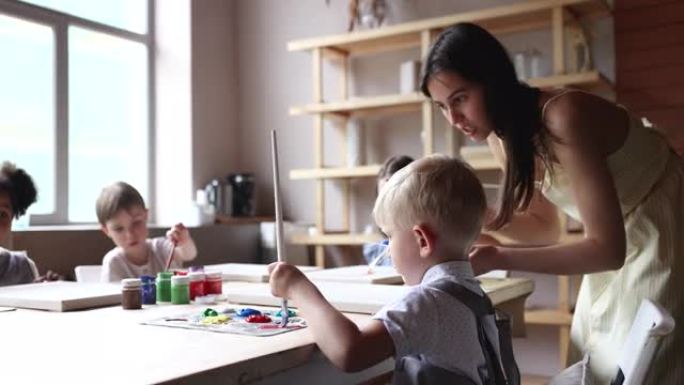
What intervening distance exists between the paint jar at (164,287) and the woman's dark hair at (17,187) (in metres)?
0.76

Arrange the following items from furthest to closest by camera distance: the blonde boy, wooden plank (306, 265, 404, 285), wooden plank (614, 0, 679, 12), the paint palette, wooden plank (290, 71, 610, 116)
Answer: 1. wooden plank (614, 0, 679, 12)
2. wooden plank (290, 71, 610, 116)
3. wooden plank (306, 265, 404, 285)
4. the paint palette
5. the blonde boy

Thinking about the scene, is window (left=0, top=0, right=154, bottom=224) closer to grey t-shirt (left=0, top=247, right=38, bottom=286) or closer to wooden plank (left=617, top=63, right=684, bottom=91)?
grey t-shirt (left=0, top=247, right=38, bottom=286)

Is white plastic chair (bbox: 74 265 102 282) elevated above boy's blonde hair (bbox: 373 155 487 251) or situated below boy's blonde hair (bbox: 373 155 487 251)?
below

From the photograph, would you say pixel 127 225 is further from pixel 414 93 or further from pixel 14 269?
pixel 414 93

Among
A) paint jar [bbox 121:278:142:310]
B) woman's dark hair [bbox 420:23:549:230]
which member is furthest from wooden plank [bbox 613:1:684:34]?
paint jar [bbox 121:278:142:310]

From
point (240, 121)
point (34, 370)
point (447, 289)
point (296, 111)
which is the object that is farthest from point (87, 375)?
point (240, 121)

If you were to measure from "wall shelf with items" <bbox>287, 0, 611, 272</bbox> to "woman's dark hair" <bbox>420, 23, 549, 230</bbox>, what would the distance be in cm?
165

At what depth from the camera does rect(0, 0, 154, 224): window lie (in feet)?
10.4

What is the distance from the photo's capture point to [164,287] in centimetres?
148

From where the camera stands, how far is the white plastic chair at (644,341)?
0.93 metres

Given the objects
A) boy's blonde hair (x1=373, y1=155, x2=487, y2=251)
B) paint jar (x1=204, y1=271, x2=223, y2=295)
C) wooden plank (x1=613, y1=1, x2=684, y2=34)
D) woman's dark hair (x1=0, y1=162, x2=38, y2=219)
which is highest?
wooden plank (x1=613, y1=1, x2=684, y2=34)

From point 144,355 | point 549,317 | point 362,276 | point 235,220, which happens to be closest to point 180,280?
point 362,276

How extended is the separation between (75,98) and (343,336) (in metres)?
2.92

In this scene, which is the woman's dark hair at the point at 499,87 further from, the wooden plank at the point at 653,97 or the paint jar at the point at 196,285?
the wooden plank at the point at 653,97
